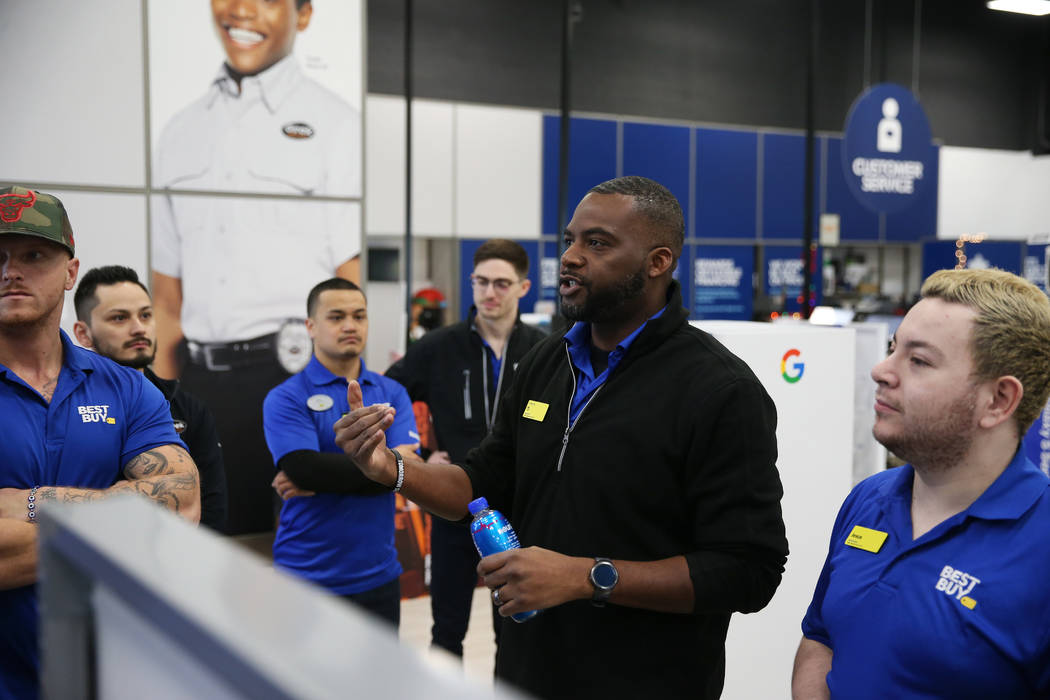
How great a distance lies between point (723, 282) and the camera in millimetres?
8594

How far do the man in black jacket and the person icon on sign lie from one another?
120 inches

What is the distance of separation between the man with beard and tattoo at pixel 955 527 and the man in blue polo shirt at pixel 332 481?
150cm

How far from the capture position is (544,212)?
767cm

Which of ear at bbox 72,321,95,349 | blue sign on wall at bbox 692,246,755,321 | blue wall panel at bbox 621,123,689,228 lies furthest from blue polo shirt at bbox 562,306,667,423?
blue sign on wall at bbox 692,246,755,321

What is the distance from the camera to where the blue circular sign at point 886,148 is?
5273 millimetres

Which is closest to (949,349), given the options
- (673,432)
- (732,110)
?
(673,432)

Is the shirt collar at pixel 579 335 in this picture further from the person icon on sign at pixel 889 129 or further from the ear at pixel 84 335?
the person icon on sign at pixel 889 129

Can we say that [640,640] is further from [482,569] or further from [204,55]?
[204,55]

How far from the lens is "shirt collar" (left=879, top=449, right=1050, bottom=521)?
49.2 inches

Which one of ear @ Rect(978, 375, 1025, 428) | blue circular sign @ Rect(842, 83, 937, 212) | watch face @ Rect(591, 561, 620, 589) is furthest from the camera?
blue circular sign @ Rect(842, 83, 937, 212)

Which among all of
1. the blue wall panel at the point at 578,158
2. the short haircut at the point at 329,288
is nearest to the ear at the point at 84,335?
the short haircut at the point at 329,288

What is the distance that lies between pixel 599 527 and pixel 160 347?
3.13 metres

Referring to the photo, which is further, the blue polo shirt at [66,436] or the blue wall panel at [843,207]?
the blue wall panel at [843,207]

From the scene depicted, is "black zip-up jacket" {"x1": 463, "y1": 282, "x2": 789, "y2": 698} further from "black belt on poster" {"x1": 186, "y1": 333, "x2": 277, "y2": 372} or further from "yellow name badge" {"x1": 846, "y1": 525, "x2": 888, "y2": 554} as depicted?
"black belt on poster" {"x1": 186, "y1": 333, "x2": 277, "y2": 372}
